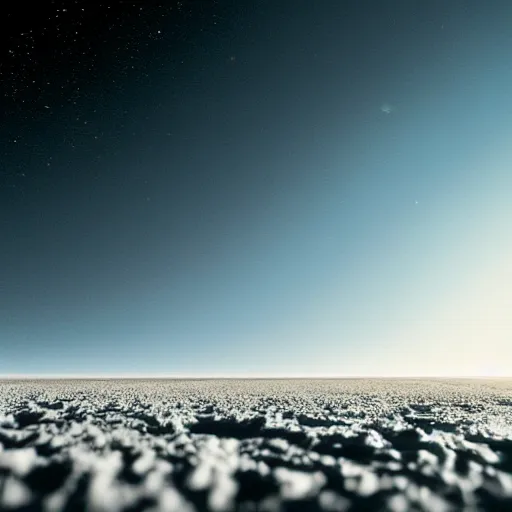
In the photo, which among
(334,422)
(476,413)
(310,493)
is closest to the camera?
(310,493)

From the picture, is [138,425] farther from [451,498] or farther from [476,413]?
[476,413]

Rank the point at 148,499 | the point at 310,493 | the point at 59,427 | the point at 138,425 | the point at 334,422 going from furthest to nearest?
the point at 334,422
the point at 138,425
the point at 59,427
the point at 310,493
the point at 148,499

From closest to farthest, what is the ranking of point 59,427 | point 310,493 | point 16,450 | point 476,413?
point 310,493 → point 16,450 → point 59,427 → point 476,413

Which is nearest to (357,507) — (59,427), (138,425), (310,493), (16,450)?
(310,493)

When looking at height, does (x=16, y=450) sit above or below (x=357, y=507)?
above

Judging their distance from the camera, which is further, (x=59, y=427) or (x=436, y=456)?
(x=59, y=427)

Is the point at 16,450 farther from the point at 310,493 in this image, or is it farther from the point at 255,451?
the point at 310,493

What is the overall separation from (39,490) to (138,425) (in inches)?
236

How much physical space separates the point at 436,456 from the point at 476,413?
10647 millimetres

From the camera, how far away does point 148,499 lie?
5.36 meters

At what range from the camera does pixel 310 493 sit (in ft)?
19.0

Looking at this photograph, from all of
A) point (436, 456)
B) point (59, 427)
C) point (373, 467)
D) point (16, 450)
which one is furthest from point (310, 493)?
point (59, 427)

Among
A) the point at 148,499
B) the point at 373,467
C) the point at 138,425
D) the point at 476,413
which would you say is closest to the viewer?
the point at 148,499

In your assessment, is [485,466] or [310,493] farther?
[485,466]
